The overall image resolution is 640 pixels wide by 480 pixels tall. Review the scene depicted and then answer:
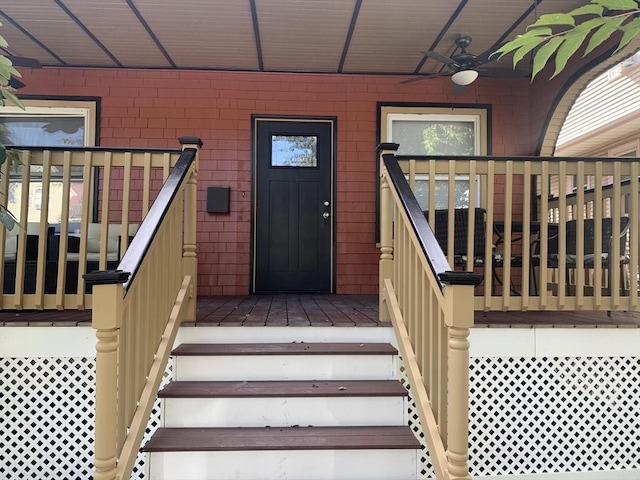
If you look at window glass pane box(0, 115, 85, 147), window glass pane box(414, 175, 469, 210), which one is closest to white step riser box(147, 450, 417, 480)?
window glass pane box(414, 175, 469, 210)

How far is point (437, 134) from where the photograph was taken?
16.4 feet

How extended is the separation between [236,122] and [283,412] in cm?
354

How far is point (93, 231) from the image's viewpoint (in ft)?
13.6

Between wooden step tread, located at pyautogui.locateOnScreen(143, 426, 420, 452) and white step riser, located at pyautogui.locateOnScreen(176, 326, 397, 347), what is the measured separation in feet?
1.84

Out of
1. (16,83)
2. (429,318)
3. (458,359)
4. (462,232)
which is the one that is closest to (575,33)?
(458,359)

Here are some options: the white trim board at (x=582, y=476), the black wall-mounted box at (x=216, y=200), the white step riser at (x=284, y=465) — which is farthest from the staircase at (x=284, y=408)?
the black wall-mounted box at (x=216, y=200)

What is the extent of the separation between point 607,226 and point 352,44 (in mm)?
2830

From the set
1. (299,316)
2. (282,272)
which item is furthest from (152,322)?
(282,272)

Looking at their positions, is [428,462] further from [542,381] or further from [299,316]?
[299,316]

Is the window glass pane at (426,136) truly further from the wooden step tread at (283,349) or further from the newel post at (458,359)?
the newel post at (458,359)

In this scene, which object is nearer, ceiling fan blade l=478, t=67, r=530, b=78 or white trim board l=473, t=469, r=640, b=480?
white trim board l=473, t=469, r=640, b=480

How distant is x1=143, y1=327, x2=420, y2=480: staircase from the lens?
6.63 feet

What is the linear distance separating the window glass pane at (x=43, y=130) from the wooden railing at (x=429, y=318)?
3828 mm

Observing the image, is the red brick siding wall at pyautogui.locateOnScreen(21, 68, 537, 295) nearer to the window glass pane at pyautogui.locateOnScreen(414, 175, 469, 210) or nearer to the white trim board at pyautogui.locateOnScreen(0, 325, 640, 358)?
the window glass pane at pyautogui.locateOnScreen(414, 175, 469, 210)
